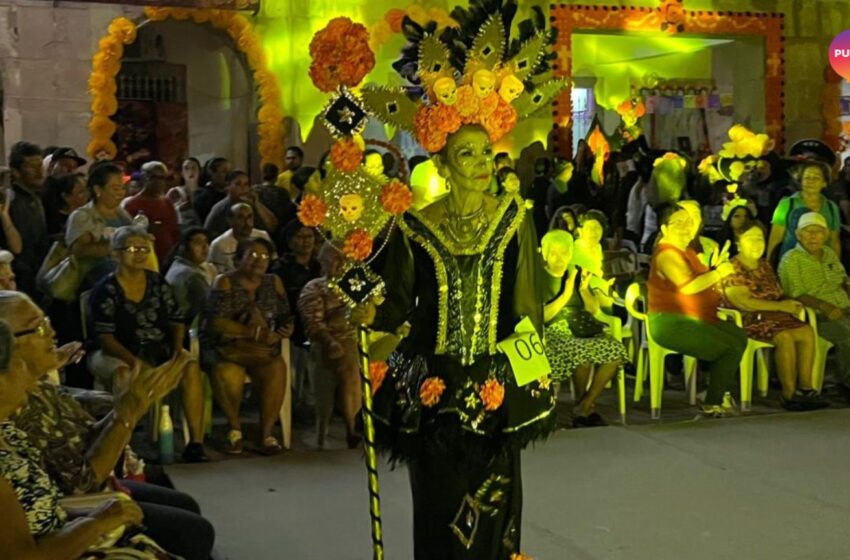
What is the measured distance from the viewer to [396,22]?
1149 cm

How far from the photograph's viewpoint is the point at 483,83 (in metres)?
3.54

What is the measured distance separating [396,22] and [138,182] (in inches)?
156

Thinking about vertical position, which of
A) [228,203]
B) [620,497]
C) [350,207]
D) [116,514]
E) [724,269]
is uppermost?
[228,203]

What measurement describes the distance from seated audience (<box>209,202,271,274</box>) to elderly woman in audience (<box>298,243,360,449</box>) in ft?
2.36

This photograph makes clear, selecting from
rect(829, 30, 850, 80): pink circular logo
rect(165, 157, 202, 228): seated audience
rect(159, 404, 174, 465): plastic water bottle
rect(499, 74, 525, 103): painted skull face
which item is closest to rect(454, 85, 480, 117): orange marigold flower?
rect(499, 74, 525, 103): painted skull face

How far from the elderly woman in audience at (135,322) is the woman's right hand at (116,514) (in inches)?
112

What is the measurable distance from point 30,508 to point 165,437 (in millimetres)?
3297

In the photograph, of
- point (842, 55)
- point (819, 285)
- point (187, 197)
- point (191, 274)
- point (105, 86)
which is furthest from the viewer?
point (105, 86)

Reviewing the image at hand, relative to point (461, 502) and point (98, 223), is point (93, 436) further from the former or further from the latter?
point (98, 223)

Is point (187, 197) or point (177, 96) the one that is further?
point (177, 96)

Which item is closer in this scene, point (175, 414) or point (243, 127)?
point (175, 414)

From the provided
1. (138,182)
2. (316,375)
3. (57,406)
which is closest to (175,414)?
(316,375)

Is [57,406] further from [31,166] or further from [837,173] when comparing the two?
[837,173]

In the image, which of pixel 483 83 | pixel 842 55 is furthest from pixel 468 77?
pixel 842 55
